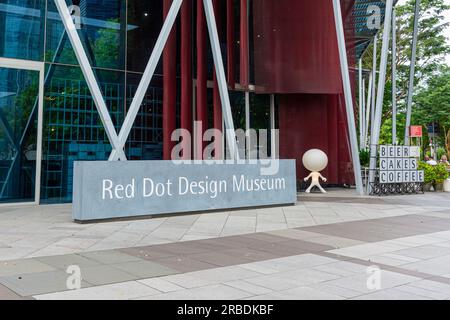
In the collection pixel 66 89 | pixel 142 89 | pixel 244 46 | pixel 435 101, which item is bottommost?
pixel 142 89

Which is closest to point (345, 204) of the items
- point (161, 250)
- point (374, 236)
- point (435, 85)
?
point (374, 236)

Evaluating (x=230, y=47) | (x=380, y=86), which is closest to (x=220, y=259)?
(x=230, y=47)

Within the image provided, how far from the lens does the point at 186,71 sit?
18.4 metres

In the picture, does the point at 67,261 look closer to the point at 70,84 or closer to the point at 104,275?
the point at 104,275

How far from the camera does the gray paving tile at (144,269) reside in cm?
586

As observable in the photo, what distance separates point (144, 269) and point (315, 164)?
1505cm

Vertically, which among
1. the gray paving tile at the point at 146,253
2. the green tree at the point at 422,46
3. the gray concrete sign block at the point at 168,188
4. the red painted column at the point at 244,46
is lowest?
the gray paving tile at the point at 146,253

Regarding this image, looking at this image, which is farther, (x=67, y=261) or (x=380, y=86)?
(x=380, y=86)

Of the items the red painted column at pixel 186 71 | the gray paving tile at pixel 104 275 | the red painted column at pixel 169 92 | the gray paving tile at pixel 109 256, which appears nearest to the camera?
the gray paving tile at pixel 104 275

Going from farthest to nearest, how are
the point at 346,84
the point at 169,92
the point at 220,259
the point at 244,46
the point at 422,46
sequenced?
the point at 422,46, the point at 244,46, the point at 346,84, the point at 169,92, the point at 220,259

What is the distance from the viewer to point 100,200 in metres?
10.4

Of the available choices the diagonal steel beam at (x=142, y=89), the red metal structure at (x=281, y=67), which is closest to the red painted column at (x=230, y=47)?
the red metal structure at (x=281, y=67)

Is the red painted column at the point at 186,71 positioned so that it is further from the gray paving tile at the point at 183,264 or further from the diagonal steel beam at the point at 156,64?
the gray paving tile at the point at 183,264

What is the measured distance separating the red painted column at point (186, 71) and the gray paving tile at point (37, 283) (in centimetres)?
1284
